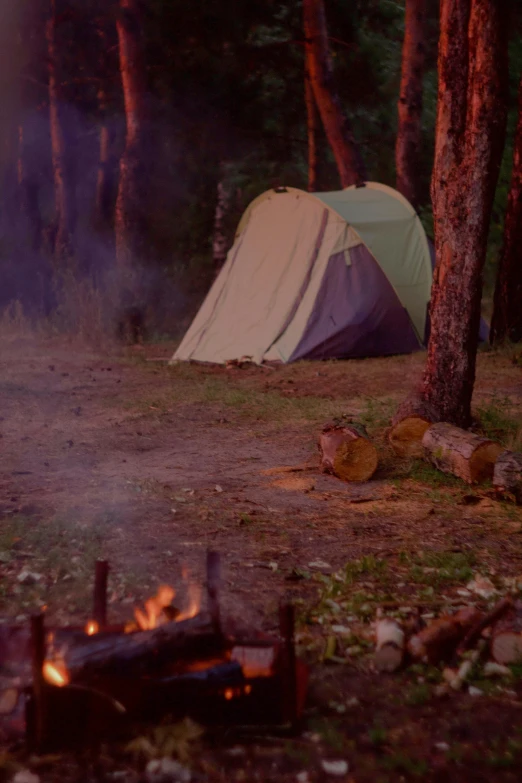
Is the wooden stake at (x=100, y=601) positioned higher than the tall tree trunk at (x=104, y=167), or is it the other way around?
the tall tree trunk at (x=104, y=167)

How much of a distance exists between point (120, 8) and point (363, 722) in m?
12.7

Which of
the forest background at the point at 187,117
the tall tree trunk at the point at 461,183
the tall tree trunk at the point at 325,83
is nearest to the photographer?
the tall tree trunk at the point at 461,183

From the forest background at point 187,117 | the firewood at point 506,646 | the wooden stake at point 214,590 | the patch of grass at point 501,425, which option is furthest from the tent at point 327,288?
the wooden stake at point 214,590

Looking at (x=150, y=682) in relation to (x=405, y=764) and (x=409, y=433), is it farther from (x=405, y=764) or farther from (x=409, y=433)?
(x=409, y=433)

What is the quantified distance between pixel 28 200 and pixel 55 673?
2078 cm

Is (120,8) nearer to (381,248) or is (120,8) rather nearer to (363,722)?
(381,248)

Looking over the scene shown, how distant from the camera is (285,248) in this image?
1161 cm

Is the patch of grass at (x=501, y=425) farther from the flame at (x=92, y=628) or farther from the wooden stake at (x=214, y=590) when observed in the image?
the flame at (x=92, y=628)

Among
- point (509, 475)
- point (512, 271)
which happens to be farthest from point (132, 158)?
point (509, 475)

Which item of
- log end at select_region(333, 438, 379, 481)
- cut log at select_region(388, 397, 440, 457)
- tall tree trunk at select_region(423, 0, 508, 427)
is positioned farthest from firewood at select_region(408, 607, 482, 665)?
tall tree trunk at select_region(423, 0, 508, 427)

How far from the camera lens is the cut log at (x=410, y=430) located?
6176 mm

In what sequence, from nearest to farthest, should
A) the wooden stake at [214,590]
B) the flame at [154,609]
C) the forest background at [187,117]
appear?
the wooden stake at [214,590] < the flame at [154,609] < the forest background at [187,117]

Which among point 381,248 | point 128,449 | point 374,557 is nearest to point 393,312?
point 381,248

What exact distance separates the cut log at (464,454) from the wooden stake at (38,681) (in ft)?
11.5
